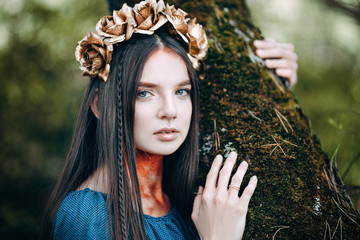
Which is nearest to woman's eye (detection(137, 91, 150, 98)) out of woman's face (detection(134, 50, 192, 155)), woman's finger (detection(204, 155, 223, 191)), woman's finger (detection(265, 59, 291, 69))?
woman's face (detection(134, 50, 192, 155))

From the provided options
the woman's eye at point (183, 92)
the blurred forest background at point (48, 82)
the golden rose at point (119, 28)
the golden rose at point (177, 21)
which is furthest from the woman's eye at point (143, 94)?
the blurred forest background at point (48, 82)

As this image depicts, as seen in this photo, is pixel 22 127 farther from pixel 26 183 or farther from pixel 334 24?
pixel 334 24

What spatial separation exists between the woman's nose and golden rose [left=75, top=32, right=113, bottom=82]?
42 centimetres

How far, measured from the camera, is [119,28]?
1829mm

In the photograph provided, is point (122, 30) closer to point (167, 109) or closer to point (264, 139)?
Result: point (167, 109)

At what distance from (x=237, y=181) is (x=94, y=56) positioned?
120 centimetres

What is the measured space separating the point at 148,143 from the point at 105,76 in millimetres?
511

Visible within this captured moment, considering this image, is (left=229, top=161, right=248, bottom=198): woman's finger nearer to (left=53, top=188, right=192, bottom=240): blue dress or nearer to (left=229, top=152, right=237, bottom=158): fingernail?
(left=229, top=152, right=237, bottom=158): fingernail

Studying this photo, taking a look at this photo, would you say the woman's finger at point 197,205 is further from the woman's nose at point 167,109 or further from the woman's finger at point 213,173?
the woman's nose at point 167,109

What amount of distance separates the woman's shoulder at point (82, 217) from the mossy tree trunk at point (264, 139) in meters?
0.73

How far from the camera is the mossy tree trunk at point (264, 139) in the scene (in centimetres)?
174

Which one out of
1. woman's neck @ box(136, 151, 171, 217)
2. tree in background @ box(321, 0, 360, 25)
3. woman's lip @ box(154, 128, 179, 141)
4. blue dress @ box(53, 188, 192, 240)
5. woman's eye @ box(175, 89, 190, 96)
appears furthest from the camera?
tree in background @ box(321, 0, 360, 25)

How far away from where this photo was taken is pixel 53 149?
7.41m

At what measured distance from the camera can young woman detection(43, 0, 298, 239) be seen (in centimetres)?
178
